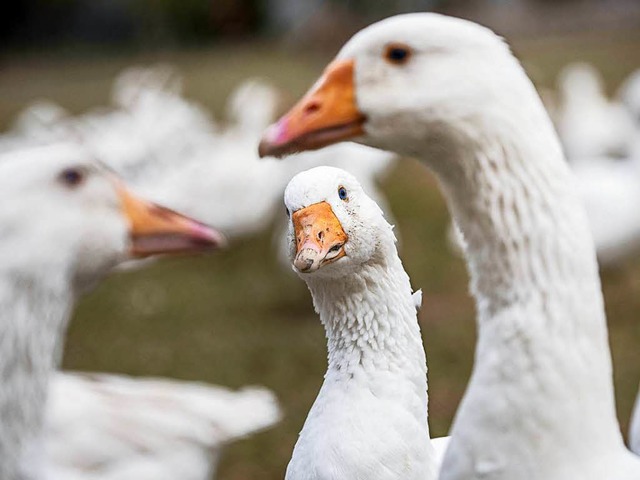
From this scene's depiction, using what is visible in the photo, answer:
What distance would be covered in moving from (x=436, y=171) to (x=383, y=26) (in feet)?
0.98

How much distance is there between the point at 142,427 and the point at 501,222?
1721 millimetres

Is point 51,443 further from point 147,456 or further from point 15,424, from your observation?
point 15,424

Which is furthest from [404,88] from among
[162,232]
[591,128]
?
[591,128]

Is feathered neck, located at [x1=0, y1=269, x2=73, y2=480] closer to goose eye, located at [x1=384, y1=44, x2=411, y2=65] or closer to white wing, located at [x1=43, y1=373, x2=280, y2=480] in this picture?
white wing, located at [x1=43, y1=373, x2=280, y2=480]

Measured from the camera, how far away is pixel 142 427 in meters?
3.24

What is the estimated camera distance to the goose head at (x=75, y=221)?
96.5 inches

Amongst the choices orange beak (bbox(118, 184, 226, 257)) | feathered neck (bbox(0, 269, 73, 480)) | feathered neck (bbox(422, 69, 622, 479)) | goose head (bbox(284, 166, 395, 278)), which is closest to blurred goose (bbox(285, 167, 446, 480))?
goose head (bbox(284, 166, 395, 278))

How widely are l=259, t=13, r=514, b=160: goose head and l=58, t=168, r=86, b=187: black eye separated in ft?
2.24

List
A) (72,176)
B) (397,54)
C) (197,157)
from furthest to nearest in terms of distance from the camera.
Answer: (197,157), (72,176), (397,54)

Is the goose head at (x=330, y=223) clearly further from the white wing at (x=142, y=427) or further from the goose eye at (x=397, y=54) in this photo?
the white wing at (x=142, y=427)

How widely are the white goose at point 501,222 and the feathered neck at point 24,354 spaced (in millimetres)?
766

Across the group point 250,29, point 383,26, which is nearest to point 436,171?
point 383,26

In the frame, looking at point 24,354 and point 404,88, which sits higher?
point 404,88

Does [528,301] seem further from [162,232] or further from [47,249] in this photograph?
A: [47,249]
